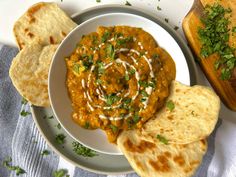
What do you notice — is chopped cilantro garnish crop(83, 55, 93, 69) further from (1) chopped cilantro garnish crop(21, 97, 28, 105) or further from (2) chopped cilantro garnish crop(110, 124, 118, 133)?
A: (1) chopped cilantro garnish crop(21, 97, 28, 105)

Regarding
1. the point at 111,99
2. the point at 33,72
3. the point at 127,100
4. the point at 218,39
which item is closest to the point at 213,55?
the point at 218,39

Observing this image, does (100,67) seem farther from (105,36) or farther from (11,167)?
(11,167)

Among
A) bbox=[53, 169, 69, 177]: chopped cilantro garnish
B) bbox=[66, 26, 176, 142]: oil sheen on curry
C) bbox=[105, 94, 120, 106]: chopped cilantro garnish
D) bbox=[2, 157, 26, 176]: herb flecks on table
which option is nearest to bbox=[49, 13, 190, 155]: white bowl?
bbox=[66, 26, 176, 142]: oil sheen on curry

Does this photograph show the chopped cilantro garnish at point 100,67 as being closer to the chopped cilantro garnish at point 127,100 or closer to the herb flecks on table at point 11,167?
the chopped cilantro garnish at point 127,100

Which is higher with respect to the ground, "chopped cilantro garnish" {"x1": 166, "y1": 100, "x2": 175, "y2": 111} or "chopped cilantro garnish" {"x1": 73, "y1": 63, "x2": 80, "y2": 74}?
"chopped cilantro garnish" {"x1": 73, "y1": 63, "x2": 80, "y2": 74}

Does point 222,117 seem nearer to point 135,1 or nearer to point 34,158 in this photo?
point 135,1

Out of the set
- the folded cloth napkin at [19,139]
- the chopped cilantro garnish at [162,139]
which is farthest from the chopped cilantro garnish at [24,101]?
the chopped cilantro garnish at [162,139]
